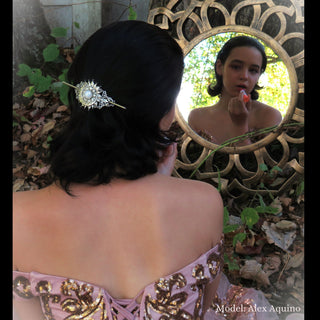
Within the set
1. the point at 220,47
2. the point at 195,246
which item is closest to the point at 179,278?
the point at 195,246

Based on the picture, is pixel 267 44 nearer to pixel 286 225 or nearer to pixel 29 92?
pixel 286 225

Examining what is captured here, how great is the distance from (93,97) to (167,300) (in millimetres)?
518

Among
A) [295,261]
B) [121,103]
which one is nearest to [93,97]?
→ [121,103]

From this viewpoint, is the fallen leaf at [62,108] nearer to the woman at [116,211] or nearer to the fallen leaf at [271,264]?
the woman at [116,211]

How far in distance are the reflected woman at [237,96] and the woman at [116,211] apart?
60 centimetres

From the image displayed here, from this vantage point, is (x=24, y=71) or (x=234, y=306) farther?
(x=24, y=71)

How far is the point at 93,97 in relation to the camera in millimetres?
861

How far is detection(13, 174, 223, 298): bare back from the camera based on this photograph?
33.4 inches

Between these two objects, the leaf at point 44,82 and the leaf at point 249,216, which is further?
the leaf at point 44,82

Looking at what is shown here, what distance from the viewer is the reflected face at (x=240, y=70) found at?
4.72ft

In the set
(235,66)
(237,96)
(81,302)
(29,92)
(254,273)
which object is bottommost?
(254,273)

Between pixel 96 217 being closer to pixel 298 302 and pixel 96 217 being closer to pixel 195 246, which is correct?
pixel 195 246

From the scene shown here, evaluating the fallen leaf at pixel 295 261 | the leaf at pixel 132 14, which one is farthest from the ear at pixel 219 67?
the fallen leaf at pixel 295 261
